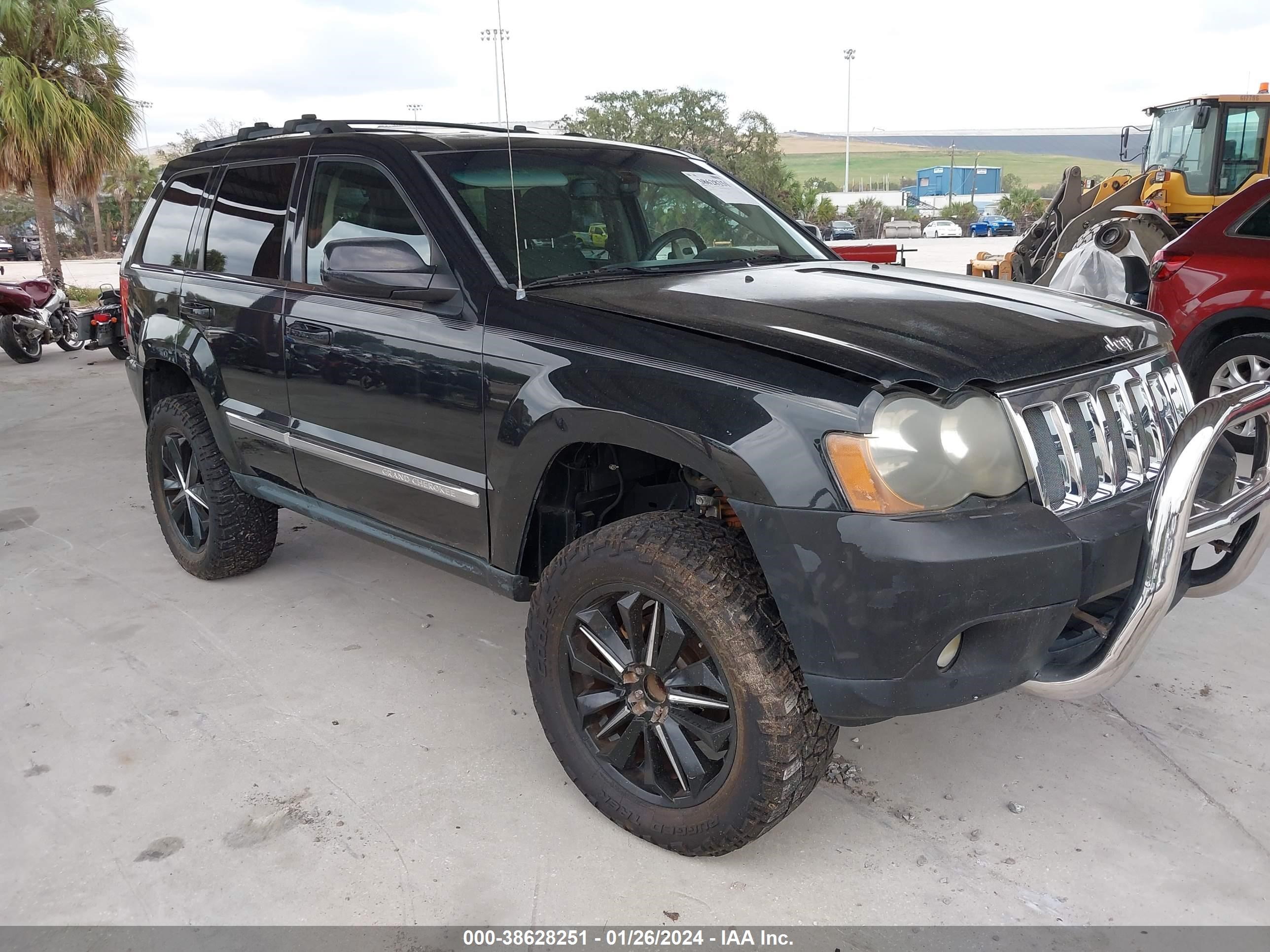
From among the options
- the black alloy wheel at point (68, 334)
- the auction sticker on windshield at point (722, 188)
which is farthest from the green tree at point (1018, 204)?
the auction sticker on windshield at point (722, 188)

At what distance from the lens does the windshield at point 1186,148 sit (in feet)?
43.4

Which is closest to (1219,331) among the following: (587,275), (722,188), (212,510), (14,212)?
(722,188)

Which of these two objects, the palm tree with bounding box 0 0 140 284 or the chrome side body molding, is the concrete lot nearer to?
the chrome side body molding

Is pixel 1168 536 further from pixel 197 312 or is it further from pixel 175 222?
pixel 175 222

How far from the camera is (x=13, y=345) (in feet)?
38.3

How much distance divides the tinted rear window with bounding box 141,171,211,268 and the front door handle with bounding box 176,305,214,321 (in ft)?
0.71

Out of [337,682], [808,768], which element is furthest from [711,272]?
[337,682]

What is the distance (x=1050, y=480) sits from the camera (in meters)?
2.35

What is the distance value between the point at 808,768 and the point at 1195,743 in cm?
147

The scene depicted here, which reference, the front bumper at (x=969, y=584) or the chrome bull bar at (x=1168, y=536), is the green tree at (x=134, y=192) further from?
the chrome bull bar at (x=1168, y=536)

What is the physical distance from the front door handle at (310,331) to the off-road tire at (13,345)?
987 centimetres

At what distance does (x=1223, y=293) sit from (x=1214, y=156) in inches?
336

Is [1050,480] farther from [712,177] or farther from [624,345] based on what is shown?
[712,177]
